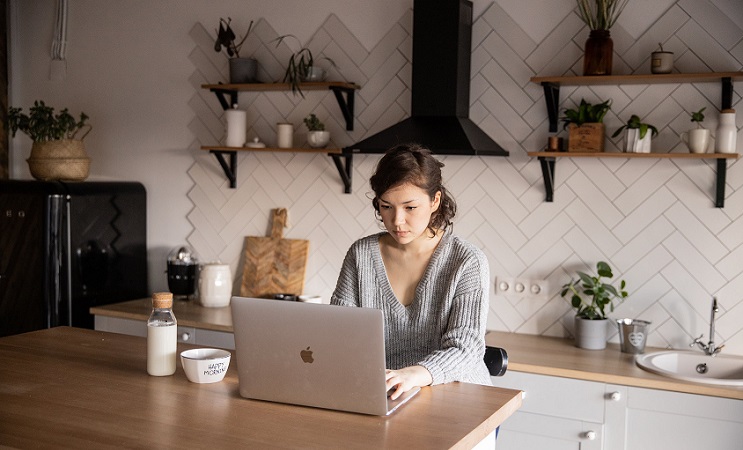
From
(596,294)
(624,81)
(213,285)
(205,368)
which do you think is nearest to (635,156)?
(624,81)

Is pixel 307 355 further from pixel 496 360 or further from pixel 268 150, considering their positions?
pixel 268 150

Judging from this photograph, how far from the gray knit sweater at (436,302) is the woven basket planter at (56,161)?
2230 mm

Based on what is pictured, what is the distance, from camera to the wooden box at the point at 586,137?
3.29 metres

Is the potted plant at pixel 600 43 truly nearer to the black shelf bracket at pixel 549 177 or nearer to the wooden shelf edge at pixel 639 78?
the wooden shelf edge at pixel 639 78

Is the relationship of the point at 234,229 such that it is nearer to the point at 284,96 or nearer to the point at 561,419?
the point at 284,96

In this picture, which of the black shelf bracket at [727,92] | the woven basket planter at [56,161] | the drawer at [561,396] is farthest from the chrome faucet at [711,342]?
the woven basket planter at [56,161]

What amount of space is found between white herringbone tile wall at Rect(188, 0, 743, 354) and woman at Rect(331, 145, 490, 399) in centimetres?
111

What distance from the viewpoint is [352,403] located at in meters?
1.83

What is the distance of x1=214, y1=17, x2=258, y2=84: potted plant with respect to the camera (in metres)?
4.01

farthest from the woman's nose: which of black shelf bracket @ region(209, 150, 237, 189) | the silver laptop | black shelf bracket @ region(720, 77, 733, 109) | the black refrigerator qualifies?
the black refrigerator

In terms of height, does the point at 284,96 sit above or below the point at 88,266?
above

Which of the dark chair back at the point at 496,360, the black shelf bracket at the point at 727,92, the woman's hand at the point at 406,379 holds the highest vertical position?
the black shelf bracket at the point at 727,92

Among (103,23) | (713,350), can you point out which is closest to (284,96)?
(103,23)

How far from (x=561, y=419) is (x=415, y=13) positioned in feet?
5.69
